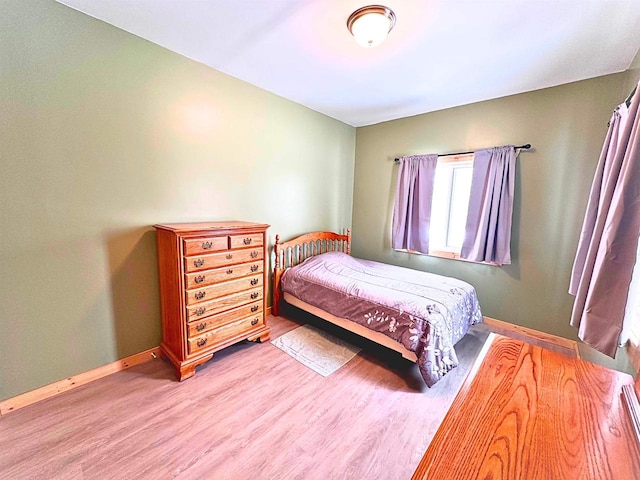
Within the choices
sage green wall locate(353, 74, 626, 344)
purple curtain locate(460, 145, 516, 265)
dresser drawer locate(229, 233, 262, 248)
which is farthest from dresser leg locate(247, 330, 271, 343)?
purple curtain locate(460, 145, 516, 265)

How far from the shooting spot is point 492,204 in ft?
8.79

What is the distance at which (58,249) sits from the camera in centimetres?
168

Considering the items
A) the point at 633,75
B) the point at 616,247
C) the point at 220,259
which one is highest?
the point at 633,75

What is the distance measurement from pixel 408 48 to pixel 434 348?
7.21 ft

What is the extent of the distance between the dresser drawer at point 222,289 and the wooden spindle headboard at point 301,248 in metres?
0.68

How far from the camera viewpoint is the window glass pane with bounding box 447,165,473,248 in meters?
3.05

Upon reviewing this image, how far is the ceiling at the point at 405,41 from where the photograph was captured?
1.54m

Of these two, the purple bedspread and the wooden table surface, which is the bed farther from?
the wooden table surface

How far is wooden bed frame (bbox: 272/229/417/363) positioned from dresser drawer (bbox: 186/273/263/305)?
0.67m

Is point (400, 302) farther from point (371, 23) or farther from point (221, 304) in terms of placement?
point (371, 23)

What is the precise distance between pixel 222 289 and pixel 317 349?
1010 millimetres

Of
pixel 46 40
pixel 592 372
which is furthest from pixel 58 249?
pixel 592 372

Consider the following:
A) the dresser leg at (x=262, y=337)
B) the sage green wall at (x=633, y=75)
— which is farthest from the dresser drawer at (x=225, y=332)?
the sage green wall at (x=633, y=75)

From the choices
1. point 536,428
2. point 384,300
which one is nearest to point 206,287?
point 384,300
